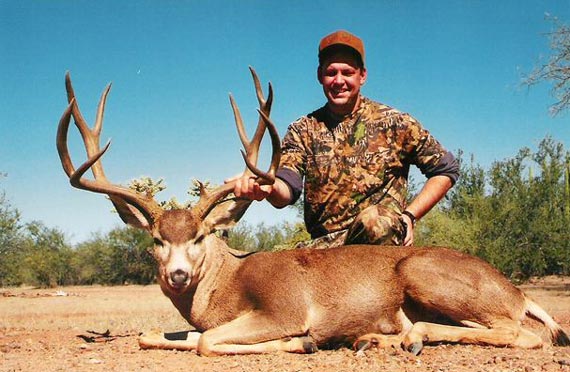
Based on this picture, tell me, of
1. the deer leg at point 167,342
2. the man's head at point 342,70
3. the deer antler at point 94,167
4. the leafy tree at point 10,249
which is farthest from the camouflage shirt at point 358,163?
the leafy tree at point 10,249

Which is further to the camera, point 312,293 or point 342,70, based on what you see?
point 342,70

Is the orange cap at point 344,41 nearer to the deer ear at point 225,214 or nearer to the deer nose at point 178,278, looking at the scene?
the deer ear at point 225,214

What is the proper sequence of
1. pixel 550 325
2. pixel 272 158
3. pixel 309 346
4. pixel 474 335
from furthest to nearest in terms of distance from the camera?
pixel 272 158, pixel 550 325, pixel 309 346, pixel 474 335

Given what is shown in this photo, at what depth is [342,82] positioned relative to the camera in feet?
25.5

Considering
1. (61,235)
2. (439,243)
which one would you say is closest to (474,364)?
(439,243)

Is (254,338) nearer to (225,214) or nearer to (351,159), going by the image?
(225,214)

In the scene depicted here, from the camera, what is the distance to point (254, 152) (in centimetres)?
715

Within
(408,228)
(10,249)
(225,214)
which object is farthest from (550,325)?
(10,249)

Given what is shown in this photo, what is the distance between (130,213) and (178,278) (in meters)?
1.23

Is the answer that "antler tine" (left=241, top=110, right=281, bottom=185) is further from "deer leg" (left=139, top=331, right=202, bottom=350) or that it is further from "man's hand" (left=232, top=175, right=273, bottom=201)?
"deer leg" (left=139, top=331, right=202, bottom=350)

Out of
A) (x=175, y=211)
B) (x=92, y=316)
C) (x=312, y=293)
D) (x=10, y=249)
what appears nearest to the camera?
(x=312, y=293)

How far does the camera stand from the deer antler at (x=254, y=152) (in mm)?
6277

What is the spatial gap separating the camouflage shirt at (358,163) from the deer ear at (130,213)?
1739 millimetres

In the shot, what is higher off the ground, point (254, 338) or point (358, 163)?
point (358, 163)
